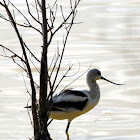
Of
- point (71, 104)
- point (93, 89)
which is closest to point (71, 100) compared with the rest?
point (71, 104)

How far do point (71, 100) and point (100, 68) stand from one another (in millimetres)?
2916

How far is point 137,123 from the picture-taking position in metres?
8.39

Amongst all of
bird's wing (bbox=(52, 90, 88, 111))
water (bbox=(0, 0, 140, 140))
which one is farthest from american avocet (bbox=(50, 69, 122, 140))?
water (bbox=(0, 0, 140, 140))

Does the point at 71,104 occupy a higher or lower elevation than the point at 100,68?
higher

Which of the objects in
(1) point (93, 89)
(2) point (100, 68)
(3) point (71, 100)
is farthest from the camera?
(2) point (100, 68)

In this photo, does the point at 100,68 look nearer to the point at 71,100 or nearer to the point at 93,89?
the point at 93,89

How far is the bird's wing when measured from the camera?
7.94 meters

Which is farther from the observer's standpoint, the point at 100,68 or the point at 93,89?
the point at 100,68

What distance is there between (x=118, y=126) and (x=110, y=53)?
3540 mm

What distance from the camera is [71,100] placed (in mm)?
8047

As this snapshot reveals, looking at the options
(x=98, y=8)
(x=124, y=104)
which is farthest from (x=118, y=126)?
(x=98, y=8)

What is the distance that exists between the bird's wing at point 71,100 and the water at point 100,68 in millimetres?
359

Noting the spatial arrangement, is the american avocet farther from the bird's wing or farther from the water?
the water

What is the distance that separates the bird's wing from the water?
36 centimetres
